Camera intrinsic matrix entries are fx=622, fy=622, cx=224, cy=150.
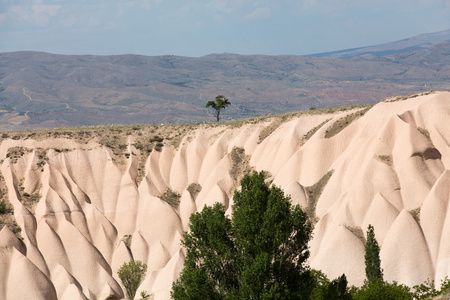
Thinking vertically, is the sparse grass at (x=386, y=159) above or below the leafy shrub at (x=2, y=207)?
above

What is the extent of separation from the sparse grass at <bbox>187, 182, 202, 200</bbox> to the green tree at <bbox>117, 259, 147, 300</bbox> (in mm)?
15345

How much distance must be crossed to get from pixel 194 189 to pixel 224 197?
352 inches

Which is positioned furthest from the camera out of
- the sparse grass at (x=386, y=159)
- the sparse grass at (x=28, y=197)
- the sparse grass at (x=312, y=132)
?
the sparse grass at (x=28, y=197)

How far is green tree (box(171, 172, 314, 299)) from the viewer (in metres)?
41.0

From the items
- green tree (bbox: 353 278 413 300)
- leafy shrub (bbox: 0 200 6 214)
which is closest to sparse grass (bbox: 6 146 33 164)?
leafy shrub (bbox: 0 200 6 214)

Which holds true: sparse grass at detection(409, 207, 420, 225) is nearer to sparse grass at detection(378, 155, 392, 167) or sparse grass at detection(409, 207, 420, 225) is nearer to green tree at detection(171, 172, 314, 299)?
sparse grass at detection(378, 155, 392, 167)

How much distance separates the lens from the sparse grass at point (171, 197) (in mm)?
89938

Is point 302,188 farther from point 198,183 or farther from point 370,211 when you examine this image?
point 198,183

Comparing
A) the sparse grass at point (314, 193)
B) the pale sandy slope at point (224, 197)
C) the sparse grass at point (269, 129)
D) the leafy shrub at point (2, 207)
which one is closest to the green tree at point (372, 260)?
the pale sandy slope at point (224, 197)

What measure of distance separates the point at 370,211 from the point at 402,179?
5.33 meters

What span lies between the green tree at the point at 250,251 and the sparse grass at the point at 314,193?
1077 inches

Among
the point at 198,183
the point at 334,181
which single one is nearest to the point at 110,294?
the point at 198,183

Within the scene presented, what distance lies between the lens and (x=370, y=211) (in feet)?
214

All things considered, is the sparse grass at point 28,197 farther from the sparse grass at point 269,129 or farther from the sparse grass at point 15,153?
the sparse grass at point 269,129
